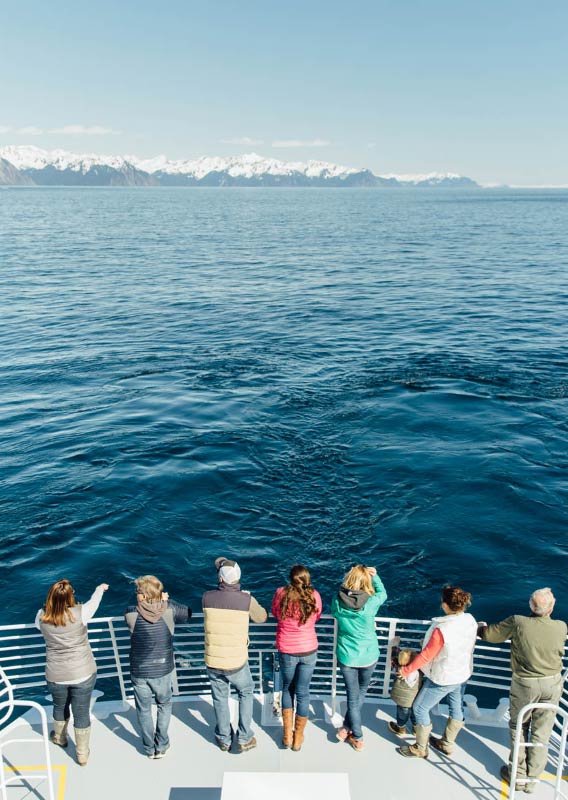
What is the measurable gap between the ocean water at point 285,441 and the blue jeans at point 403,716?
21.7 ft

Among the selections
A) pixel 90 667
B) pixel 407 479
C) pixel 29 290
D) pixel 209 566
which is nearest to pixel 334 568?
pixel 209 566

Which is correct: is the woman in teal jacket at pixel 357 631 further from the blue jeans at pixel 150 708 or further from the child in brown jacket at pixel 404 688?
the blue jeans at pixel 150 708

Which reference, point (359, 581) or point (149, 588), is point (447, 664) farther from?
point (149, 588)

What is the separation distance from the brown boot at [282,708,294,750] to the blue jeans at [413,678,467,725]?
1610 mm

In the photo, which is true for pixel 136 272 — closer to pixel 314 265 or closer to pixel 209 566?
pixel 314 265

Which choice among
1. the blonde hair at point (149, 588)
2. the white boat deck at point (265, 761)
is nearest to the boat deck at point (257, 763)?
the white boat deck at point (265, 761)

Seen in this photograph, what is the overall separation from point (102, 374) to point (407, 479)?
57.5ft

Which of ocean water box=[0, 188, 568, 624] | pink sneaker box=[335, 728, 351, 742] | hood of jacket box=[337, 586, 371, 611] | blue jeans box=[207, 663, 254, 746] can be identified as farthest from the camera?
ocean water box=[0, 188, 568, 624]

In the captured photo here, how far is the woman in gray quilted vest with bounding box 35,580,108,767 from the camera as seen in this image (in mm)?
7281

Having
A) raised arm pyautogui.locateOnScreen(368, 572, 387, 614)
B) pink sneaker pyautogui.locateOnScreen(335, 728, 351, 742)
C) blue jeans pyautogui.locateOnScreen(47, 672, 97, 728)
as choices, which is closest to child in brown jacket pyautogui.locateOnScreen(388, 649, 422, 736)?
pink sneaker pyautogui.locateOnScreen(335, 728, 351, 742)

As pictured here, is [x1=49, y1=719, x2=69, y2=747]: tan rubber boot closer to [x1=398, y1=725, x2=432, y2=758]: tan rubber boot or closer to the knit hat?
the knit hat

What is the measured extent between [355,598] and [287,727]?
2191 millimetres

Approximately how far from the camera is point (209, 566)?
16.7 metres

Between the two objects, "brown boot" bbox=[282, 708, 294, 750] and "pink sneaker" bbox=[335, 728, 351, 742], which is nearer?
"brown boot" bbox=[282, 708, 294, 750]
